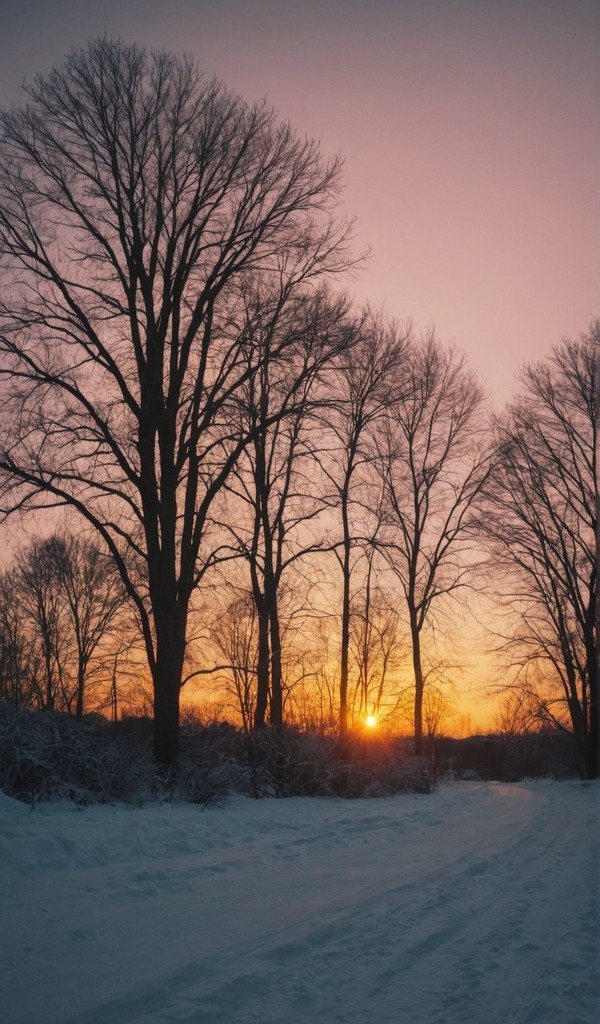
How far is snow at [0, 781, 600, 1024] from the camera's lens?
3719 millimetres

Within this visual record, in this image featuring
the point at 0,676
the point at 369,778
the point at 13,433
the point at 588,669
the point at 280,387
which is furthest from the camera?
the point at 0,676

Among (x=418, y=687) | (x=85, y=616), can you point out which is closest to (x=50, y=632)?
(x=85, y=616)

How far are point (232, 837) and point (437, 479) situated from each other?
1842 cm

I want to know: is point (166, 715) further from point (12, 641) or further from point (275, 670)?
point (12, 641)

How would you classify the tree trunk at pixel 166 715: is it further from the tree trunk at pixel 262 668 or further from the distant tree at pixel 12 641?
the distant tree at pixel 12 641

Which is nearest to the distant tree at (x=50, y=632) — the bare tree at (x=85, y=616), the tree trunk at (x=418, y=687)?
the bare tree at (x=85, y=616)

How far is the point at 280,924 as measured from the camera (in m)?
5.11

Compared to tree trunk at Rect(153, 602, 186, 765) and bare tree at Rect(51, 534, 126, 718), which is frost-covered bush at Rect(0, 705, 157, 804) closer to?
tree trunk at Rect(153, 602, 186, 765)

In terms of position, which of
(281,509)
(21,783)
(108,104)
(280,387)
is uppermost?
(108,104)

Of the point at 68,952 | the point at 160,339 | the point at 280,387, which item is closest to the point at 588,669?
the point at 280,387

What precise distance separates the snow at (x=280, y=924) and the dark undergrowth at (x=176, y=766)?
617 mm

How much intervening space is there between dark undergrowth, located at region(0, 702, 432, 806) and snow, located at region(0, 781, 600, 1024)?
0.62m

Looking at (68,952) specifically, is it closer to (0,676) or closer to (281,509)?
(281,509)

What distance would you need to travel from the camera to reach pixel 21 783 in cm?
938
